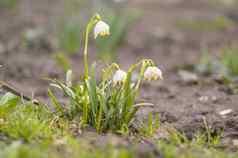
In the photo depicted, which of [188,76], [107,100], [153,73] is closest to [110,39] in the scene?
[188,76]

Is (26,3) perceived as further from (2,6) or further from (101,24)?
(101,24)

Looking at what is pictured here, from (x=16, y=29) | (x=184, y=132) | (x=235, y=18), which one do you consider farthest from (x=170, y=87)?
(x=235, y=18)

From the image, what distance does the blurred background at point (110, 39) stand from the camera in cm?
524

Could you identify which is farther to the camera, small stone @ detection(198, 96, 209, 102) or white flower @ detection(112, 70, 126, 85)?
small stone @ detection(198, 96, 209, 102)

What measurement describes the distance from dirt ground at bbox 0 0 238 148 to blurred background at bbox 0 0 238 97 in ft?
Answer: 0.03

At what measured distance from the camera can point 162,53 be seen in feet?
21.0

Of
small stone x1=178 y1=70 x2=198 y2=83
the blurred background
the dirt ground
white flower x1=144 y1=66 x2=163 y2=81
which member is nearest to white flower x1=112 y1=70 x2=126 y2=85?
white flower x1=144 y1=66 x2=163 y2=81

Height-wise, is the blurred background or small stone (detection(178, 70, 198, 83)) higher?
A: the blurred background

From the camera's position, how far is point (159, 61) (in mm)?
6094

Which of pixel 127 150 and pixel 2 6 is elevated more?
pixel 2 6

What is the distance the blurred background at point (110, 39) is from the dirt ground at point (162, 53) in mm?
11

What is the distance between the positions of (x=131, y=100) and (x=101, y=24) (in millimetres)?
487

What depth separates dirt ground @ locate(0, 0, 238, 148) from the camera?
3.57 m

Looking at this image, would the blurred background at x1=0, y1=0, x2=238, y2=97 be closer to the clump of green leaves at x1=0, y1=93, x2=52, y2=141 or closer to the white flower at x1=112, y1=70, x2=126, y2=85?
the clump of green leaves at x1=0, y1=93, x2=52, y2=141
